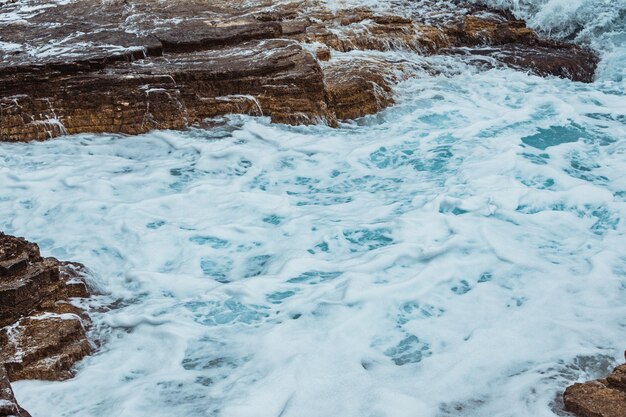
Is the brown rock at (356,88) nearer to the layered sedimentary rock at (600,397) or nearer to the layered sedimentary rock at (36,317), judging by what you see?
the layered sedimentary rock at (36,317)

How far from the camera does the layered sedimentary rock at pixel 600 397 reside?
9.55 ft

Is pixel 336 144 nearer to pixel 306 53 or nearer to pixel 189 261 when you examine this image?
pixel 306 53

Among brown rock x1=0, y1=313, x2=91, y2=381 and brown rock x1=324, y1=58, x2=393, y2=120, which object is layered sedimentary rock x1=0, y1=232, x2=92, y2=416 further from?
brown rock x1=324, y1=58, x2=393, y2=120

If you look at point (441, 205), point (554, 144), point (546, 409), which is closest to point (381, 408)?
point (546, 409)

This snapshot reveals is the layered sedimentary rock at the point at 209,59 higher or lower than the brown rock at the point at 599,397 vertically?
higher

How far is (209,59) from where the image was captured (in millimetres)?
7699

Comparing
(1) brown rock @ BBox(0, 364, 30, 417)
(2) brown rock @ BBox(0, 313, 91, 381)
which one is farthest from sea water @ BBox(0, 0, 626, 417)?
(1) brown rock @ BBox(0, 364, 30, 417)

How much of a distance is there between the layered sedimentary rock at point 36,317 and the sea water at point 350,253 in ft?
0.33

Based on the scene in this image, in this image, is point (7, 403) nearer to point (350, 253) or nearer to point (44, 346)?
point (44, 346)

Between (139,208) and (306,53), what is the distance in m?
3.05

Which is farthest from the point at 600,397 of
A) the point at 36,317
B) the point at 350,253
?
the point at 36,317

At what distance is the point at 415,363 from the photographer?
3695 millimetres

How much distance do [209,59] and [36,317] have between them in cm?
449

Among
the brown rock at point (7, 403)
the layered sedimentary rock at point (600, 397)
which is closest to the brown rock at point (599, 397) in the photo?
the layered sedimentary rock at point (600, 397)
